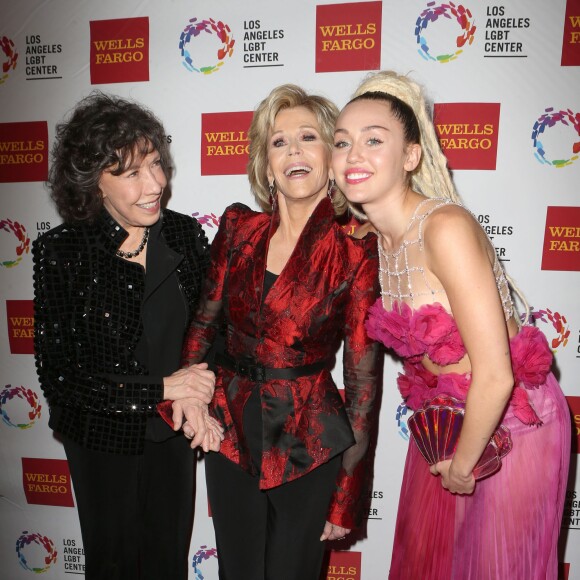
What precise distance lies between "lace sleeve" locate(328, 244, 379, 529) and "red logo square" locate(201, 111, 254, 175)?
1.03 metres

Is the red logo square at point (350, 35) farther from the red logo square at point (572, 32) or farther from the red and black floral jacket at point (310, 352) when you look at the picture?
the red and black floral jacket at point (310, 352)

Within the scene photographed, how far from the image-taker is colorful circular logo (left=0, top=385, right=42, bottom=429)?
2633 millimetres

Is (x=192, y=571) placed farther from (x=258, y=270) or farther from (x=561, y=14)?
(x=561, y=14)

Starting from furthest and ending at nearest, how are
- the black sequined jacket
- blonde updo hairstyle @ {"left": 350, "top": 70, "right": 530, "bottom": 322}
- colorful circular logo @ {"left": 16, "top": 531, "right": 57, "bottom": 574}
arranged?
colorful circular logo @ {"left": 16, "top": 531, "right": 57, "bottom": 574}
the black sequined jacket
blonde updo hairstyle @ {"left": 350, "top": 70, "right": 530, "bottom": 322}

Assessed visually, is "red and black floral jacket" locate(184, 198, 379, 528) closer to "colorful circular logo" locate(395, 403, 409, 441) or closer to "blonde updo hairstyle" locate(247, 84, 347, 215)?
"blonde updo hairstyle" locate(247, 84, 347, 215)

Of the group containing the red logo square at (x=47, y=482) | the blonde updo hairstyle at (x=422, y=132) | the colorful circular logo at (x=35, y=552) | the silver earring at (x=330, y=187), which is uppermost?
the blonde updo hairstyle at (x=422, y=132)

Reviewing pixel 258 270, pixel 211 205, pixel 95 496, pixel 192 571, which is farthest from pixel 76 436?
pixel 192 571

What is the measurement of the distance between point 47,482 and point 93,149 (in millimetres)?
2046

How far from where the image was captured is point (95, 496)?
1735 mm

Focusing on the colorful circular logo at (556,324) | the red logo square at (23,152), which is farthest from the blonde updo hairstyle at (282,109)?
the red logo square at (23,152)

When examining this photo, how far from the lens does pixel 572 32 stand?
81.5 inches

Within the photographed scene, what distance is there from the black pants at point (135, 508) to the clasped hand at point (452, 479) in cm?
98

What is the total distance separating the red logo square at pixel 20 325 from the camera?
2598 millimetres

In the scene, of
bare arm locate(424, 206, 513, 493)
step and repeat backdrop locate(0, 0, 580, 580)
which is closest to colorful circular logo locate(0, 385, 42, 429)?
step and repeat backdrop locate(0, 0, 580, 580)
